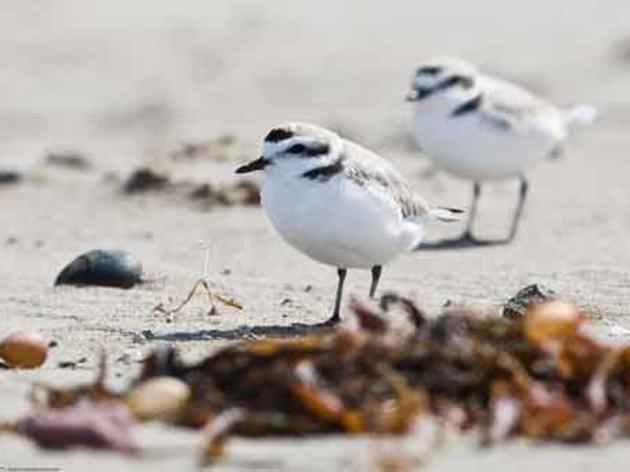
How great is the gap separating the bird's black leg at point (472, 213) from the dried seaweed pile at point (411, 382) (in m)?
4.80

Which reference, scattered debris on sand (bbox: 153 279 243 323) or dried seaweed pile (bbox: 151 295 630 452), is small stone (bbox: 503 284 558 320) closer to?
scattered debris on sand (bbox: 153 279 243 323)

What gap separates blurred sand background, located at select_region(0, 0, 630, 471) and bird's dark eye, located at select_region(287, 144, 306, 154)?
0.68 m

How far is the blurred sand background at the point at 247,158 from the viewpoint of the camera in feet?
24.5

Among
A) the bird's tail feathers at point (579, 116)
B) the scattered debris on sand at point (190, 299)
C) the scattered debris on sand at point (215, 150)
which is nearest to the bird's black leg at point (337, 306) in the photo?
the scattered debris on sand at point (190, 299)

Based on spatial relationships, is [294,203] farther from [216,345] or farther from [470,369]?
[470,369]

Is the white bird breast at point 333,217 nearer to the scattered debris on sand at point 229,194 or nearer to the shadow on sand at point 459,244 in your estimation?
the shadow on sand at point 459,244

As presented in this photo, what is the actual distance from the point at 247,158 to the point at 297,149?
477 centimetres

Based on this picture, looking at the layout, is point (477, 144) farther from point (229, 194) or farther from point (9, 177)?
point (9, 177)

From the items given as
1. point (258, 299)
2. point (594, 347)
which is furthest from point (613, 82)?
point (594, 347)

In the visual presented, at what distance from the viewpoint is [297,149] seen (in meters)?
8.13

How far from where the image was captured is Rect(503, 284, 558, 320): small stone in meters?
7.77

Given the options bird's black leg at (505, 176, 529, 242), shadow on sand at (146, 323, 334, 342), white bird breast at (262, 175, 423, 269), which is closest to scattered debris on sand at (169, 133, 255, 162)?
bird's black leg at (505, 176, 529, 242)

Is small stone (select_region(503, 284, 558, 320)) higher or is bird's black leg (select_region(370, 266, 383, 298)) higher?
small stone (select_region(503, 284, 558, 320))

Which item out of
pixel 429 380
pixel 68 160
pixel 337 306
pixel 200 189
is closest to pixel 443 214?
pixel 337 306
